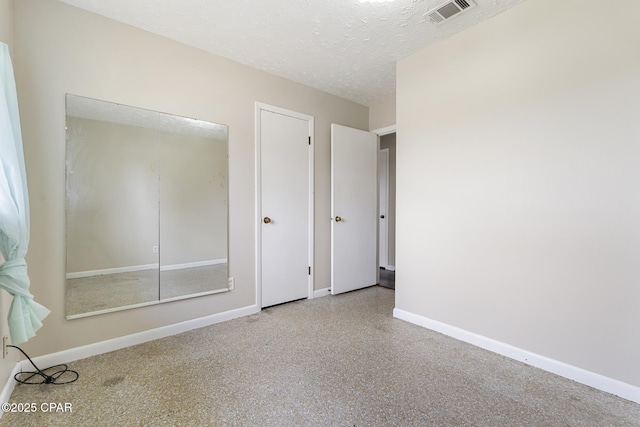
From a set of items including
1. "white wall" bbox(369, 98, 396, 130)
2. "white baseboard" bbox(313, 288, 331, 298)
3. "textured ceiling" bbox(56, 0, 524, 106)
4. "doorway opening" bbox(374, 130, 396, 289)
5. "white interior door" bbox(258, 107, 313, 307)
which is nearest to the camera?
"textured ceiling" bbox(56, 0, 524, 106)

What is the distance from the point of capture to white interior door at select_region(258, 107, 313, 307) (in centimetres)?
300

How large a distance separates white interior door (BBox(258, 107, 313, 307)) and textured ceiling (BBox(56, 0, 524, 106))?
2.05ft

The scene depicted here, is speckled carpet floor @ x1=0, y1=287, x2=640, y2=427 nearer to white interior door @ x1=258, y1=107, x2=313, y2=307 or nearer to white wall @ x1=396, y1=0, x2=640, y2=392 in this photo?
white wall @ x1=396, y1=0, x2=640, y2=392

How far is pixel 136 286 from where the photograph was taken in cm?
231

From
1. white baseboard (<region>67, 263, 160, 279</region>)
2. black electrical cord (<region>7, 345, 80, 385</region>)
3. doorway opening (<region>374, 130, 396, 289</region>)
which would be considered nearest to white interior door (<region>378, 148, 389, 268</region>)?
doorway opening (<region>374, 130, 396, 289</region>)

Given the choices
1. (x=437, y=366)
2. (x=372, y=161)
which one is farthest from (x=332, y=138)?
(x=437, y=366)

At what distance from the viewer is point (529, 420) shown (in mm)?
1445

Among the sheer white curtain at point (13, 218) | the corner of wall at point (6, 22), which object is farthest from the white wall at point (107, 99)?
the sheer white curtain at point (13, 218)

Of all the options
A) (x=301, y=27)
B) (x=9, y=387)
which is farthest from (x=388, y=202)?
(x=9, y=387)

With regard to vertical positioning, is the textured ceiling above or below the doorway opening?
above

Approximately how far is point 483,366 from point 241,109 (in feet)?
9.69

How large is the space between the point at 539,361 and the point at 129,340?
9.82ft

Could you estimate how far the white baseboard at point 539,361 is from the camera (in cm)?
163

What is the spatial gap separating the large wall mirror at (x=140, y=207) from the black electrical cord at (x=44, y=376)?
0.35 meters
